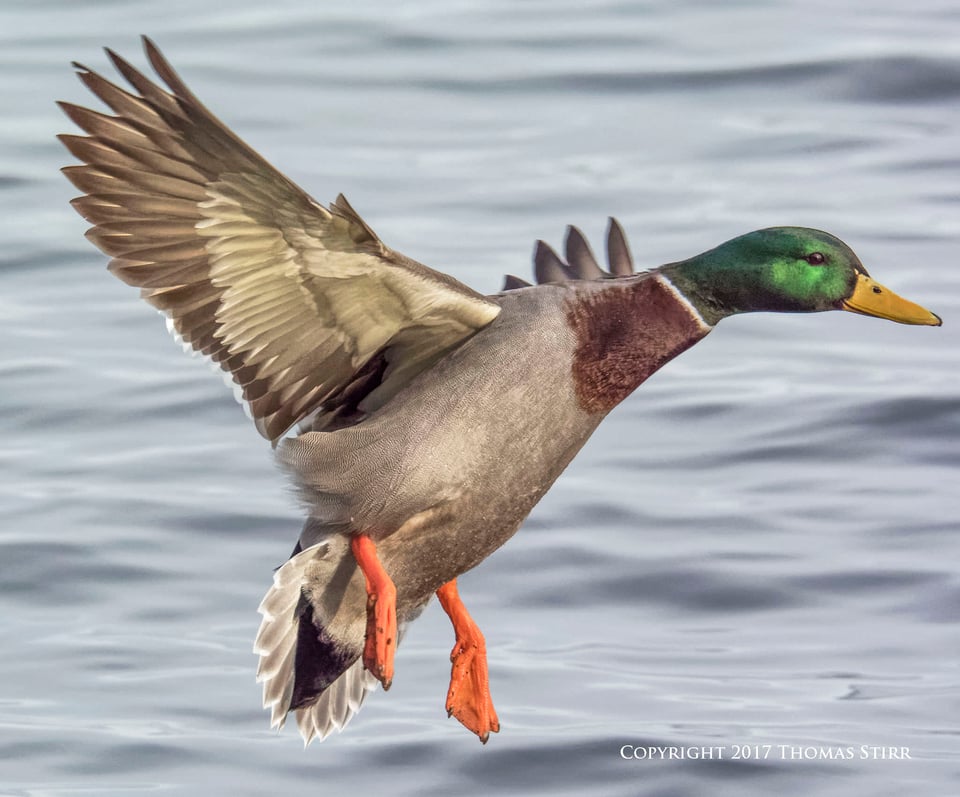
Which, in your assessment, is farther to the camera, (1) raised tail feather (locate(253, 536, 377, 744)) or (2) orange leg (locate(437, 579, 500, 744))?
(2) orange leg (locate(437, 579, 500, 744))

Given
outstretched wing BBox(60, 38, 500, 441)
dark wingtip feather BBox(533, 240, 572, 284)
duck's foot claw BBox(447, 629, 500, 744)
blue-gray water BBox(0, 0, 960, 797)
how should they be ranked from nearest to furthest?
outstretched wing BBox(60, 38, 500, 441) < duck's foot claw BBox(447, 629, 500, 744) < dark wingtip feather BBox(533, 240, 572, 284) < blue-gray water BBox(0, 0, 960, 797)

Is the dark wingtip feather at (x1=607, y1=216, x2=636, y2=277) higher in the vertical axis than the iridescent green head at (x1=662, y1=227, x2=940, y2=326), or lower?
lower

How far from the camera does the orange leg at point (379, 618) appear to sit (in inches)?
210

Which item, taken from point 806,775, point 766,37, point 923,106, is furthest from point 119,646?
point 766,37

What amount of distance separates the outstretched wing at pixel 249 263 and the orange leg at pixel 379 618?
383mm

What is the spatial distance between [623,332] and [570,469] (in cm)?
386

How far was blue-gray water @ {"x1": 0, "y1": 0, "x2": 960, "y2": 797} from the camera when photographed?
24.1ft

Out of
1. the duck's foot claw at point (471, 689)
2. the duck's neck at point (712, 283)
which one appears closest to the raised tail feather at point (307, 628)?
the duck's foot claw at point (471, 689)

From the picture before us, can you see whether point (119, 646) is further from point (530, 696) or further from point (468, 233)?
point (468, 233)
